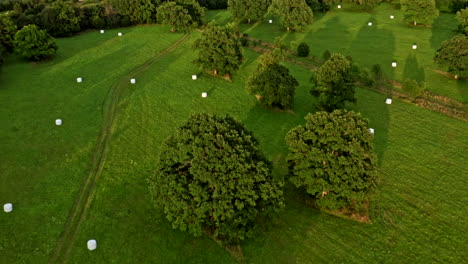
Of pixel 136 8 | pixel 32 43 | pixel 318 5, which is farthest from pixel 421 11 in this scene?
pixel 32 43

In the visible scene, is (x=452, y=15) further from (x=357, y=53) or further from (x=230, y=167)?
(x=230, y=167)

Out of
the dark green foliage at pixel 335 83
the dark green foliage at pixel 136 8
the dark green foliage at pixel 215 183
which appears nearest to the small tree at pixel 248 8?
the dark green foliage at pixel 136 8

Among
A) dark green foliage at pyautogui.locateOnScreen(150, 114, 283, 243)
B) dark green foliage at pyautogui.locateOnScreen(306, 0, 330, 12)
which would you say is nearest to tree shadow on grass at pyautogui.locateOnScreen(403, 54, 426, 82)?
dark green foliage at pyautogui.locateOnScreen(306, 0, 330, 12)

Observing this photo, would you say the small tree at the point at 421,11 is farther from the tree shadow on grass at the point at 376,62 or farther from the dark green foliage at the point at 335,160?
the dark green foliage at the point at 335,160

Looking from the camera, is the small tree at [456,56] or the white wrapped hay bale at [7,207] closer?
the white wrapped hay bale at [7,207]

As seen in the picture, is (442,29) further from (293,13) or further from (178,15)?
(178,15)

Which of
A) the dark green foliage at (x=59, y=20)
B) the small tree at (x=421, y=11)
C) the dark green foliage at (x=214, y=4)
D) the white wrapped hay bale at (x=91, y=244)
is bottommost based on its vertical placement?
the white wrapped hay bale at (x=91, y=244)

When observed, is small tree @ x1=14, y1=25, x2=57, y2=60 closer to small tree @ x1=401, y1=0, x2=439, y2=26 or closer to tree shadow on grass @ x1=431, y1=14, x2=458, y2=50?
tree shadow on grass @ x1=431, y1=14, x2=458, y2=50
